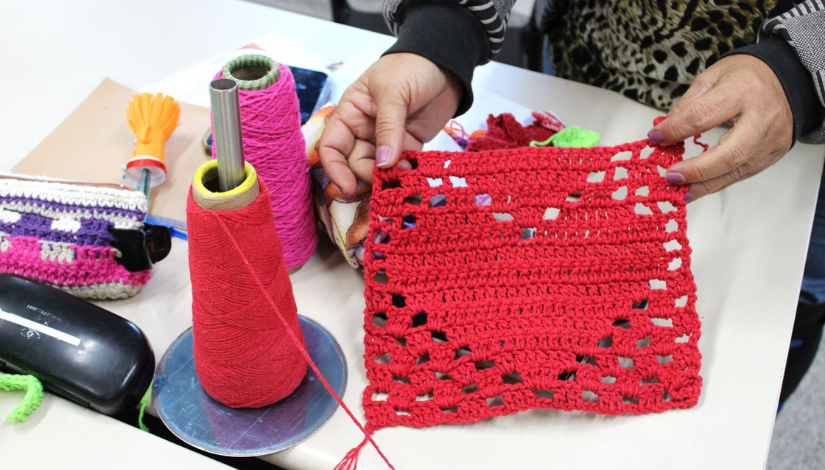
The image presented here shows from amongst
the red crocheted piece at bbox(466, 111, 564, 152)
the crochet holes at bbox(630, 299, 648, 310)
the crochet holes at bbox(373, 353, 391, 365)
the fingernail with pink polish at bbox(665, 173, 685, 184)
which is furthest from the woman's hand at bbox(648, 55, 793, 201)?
the crochet holes at bbox(373, 353, 391, 365)

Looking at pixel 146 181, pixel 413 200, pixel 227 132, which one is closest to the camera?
pixel 227 132

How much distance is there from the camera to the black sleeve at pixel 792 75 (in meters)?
0.65

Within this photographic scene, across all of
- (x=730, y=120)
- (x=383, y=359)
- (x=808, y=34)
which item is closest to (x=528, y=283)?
(x=383, y=359)

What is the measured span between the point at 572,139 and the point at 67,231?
23.7 inches

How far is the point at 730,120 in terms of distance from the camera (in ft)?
2.17

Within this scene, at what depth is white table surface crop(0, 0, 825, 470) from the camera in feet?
1.78

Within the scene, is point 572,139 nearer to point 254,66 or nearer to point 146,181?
point 254,66

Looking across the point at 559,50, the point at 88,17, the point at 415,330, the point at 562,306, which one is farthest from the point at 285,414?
the point at 88,17

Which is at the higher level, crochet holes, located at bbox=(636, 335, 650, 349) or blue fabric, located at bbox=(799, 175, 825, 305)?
crochet holes, located at bbox=(636, 335, 650, 349)

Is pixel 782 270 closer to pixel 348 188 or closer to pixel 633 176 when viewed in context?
pixel 633 176

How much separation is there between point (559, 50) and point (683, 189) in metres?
0.47

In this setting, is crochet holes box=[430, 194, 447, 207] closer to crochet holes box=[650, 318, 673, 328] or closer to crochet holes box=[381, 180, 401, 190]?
crochet holes box=[381, 180, 401, 190]

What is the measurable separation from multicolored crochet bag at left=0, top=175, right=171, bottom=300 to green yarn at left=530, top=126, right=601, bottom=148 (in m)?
0.50

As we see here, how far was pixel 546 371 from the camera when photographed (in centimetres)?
58
